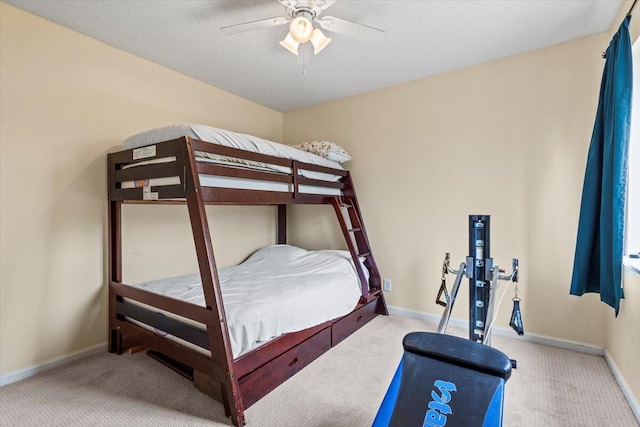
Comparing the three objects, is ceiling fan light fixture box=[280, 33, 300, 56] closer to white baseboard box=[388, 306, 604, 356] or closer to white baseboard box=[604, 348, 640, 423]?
white baseboard box=[388, 306, 604, 356]

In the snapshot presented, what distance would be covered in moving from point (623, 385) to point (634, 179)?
4.13ft

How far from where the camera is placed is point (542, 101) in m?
2.56

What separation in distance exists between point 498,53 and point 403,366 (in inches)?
→ 102

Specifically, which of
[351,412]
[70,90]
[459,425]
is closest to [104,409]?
[351,412]

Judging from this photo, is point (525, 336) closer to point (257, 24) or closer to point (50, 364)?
point (257, 24)

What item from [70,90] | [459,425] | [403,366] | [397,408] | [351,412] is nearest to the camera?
[459,425]

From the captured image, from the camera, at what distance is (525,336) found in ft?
8.68

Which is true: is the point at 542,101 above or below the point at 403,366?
above

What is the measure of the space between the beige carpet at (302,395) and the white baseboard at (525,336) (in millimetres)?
84

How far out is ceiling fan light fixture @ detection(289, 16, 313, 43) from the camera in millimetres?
1779

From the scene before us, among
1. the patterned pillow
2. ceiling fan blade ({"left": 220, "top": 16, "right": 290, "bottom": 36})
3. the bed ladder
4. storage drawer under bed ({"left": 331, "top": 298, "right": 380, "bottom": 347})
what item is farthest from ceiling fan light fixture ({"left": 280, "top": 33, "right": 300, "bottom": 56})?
storage drawer under bed ({"left": 331, "top": 298, "right": 380, "bottom": 347})

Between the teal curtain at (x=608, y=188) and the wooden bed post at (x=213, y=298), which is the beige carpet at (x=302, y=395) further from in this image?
the teal curtain at (x=608, y=188)

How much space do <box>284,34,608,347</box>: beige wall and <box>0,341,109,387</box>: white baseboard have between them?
8.59 ft

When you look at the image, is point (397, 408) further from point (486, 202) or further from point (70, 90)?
point (70, 90)
